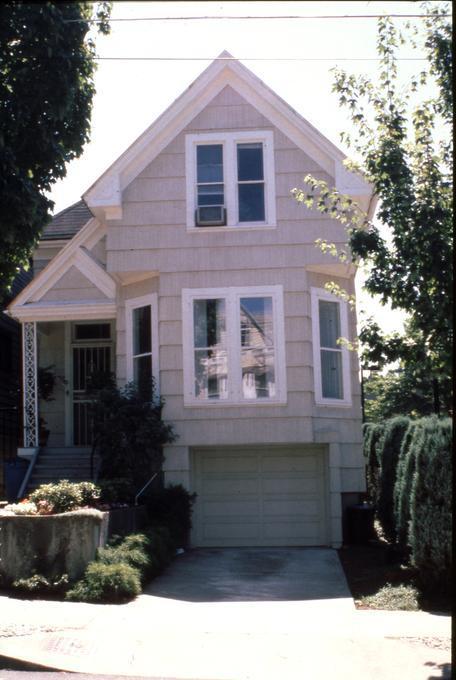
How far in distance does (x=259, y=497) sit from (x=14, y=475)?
14.3 ft

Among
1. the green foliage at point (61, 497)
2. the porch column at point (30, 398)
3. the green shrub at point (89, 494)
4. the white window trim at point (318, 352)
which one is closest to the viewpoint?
the green foliage at point (61, 497)

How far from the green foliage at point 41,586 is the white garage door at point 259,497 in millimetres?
4799

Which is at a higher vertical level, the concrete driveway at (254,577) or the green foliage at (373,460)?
the green foliage at (373,460)

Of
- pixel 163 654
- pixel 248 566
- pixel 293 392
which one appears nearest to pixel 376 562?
pixel 248 566

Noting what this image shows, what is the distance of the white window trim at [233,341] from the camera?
14.7m

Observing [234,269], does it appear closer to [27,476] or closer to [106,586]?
[27,476]

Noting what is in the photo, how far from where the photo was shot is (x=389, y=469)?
47.6 feet

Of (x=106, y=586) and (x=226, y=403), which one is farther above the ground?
(x=226, y=403)

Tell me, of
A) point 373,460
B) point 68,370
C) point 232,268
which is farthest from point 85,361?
point 373,460

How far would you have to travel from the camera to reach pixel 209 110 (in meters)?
15.5

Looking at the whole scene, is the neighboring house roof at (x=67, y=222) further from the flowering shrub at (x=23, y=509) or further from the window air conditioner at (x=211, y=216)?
the flowering shrub at (x=23, y=509)

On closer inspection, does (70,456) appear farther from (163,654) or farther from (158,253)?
(163,654)

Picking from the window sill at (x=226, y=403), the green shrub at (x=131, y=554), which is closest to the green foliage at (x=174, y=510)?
the window sill at (x=226, y=403)

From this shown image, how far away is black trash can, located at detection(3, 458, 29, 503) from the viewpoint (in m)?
15.3
